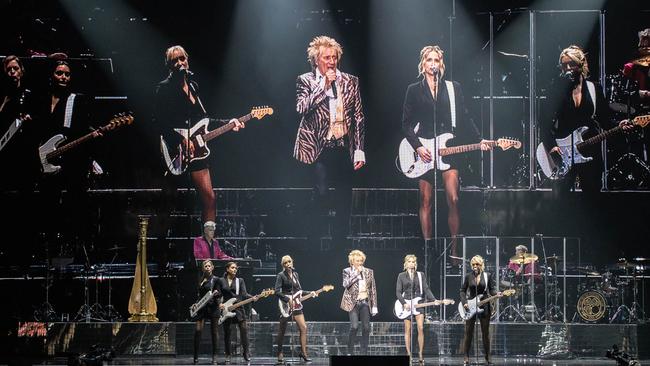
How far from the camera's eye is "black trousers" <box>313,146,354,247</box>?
18781 millimetres

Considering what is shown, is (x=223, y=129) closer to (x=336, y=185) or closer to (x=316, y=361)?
(x=336, y=185)

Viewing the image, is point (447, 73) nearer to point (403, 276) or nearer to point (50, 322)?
point (403, 276)

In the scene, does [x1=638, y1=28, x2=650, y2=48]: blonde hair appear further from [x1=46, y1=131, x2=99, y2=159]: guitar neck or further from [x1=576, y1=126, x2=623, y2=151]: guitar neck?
[x1=46, y1=131, x2=99, y2=159]: guitar neck

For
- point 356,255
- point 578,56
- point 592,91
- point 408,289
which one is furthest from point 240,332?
point 578,56

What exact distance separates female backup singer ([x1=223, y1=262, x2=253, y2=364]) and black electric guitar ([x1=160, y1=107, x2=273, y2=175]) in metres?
2.88

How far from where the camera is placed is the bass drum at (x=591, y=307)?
17766 mm

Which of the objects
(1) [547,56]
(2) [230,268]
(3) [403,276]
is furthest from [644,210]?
(2) [230,268]

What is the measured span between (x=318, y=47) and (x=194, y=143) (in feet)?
8.89

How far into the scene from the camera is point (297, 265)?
1869 centimetres

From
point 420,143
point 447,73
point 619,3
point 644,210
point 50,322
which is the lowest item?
point 50,322

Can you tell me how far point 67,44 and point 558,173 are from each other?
345 inches

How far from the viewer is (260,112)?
18844mm

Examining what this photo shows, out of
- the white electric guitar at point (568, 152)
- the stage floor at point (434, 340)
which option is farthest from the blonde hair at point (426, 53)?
the stage floor at point (434, 340)

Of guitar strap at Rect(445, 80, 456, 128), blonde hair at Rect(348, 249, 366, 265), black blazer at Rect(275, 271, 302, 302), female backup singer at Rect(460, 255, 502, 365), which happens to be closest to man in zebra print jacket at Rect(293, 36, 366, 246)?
guitar strap at Rect(445, 80, 456, 128)
